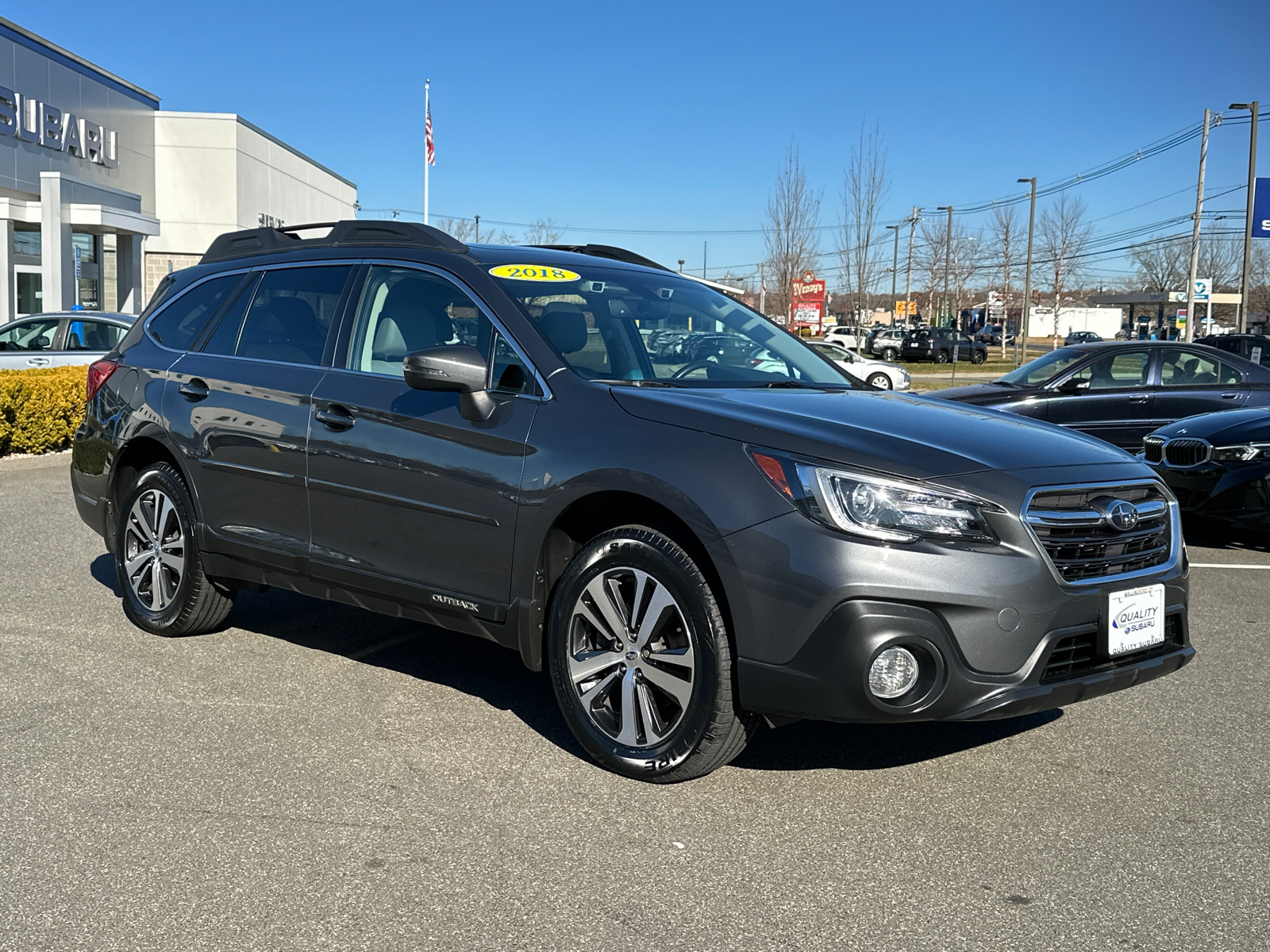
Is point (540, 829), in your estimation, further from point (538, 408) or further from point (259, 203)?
point (259, 203)

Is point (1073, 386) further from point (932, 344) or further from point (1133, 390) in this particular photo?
point (932, 344)

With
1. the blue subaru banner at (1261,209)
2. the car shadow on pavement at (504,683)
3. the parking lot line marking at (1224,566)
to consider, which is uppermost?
the blue subaru banner at (1261,209)

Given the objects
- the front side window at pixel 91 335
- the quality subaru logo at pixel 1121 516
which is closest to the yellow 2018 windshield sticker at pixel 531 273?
the quality subaru logo at pixel 1121 516

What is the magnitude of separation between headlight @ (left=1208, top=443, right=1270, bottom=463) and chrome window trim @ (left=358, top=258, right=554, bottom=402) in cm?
595

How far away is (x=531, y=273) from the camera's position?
15.5 feet

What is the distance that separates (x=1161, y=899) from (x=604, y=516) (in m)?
2.02

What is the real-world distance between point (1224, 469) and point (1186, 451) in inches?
11.6

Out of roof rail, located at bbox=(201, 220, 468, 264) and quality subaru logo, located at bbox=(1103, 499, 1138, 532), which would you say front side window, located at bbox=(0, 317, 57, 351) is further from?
quality subaru logo, located at bbox=(1103, 499, 1138, 532)

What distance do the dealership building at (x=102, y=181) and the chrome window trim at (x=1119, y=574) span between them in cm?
2544

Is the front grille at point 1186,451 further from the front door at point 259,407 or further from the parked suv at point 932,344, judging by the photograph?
the parked suv at point 932,344

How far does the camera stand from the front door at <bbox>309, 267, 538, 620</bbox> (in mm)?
4207

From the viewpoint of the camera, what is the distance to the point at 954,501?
347cm

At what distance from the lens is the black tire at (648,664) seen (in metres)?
3.66

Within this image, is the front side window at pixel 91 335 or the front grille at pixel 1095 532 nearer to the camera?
the front grille at pixel 1095 532
